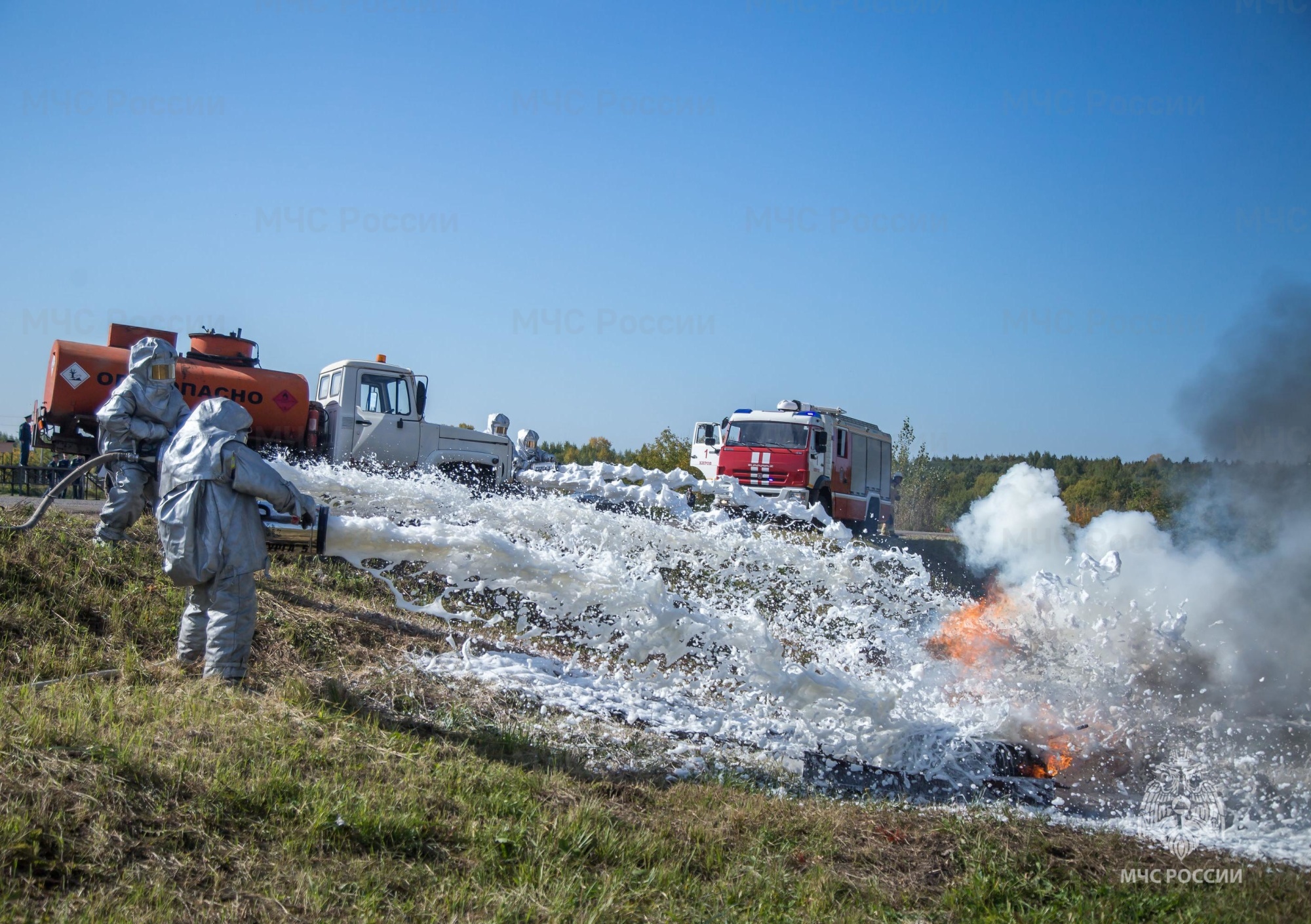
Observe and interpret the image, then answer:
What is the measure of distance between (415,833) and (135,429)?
5.57 m

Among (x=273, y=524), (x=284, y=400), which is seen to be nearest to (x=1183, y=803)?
(x=273, y=524)

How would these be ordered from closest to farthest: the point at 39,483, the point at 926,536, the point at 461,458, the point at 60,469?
the point at 461,458, the point at 60,469, the point at 39,483, the point at 926,536

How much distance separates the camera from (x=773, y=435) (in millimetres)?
19094

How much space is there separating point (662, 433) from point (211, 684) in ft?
111

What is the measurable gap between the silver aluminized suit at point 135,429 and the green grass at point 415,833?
197 cm

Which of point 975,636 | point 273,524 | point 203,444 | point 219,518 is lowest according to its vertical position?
point 975,636

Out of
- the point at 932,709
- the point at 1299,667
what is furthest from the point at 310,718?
the point at 1299,667

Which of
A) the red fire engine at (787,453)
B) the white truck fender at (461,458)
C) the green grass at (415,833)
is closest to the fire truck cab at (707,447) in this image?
the red fire engine at (787,453)

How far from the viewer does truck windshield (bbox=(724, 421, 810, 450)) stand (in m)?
19.0

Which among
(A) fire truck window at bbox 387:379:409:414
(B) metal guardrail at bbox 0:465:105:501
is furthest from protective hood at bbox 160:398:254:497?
(B) metal guardrail at bbox 0:465:105:501

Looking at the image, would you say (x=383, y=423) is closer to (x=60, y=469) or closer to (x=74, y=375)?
(x=74, y=375)

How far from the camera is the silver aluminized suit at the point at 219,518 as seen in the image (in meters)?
4.93

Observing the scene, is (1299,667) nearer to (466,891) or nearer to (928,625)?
(928,625)

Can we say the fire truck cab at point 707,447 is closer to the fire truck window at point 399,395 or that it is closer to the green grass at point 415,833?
the fire truck window at point 399,395
